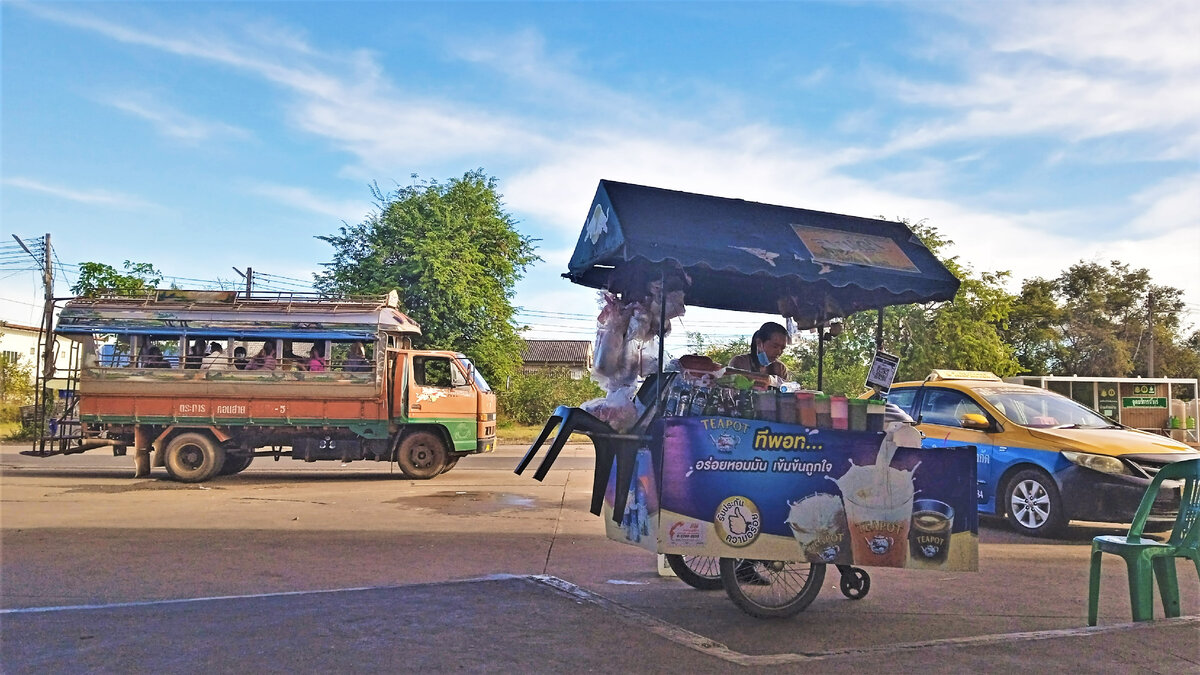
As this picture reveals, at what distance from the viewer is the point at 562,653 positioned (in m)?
4.84

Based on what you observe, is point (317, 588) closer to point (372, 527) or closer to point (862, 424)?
point (372, 527)

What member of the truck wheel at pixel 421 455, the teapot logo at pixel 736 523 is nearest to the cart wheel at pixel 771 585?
the teapot logo at pixel 736 523

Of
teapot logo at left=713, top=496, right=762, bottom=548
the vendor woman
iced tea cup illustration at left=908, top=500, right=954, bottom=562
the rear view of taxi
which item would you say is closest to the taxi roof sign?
the rear view of taxi

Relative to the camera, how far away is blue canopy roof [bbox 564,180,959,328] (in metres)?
5.73

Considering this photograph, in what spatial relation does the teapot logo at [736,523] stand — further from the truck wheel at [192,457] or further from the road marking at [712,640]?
the truck wheel at [192,457]

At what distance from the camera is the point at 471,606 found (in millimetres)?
5941

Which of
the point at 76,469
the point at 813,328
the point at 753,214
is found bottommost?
the point at 76,469

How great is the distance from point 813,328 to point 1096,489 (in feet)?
12.3

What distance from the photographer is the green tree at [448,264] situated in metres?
27.9

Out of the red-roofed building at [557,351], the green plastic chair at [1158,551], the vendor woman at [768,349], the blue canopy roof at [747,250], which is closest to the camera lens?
the green plastic chair at [1158,551]

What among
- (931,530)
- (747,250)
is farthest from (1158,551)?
(747,250)

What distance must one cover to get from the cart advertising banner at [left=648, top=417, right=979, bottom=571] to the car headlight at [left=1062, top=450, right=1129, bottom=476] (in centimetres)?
408

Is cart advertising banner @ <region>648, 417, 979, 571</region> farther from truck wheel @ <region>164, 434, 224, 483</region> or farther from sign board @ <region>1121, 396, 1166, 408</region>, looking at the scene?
sign board @ <region>1121, 396, 1166, 408</region>

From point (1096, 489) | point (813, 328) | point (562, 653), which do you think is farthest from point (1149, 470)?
point (562, 653)
